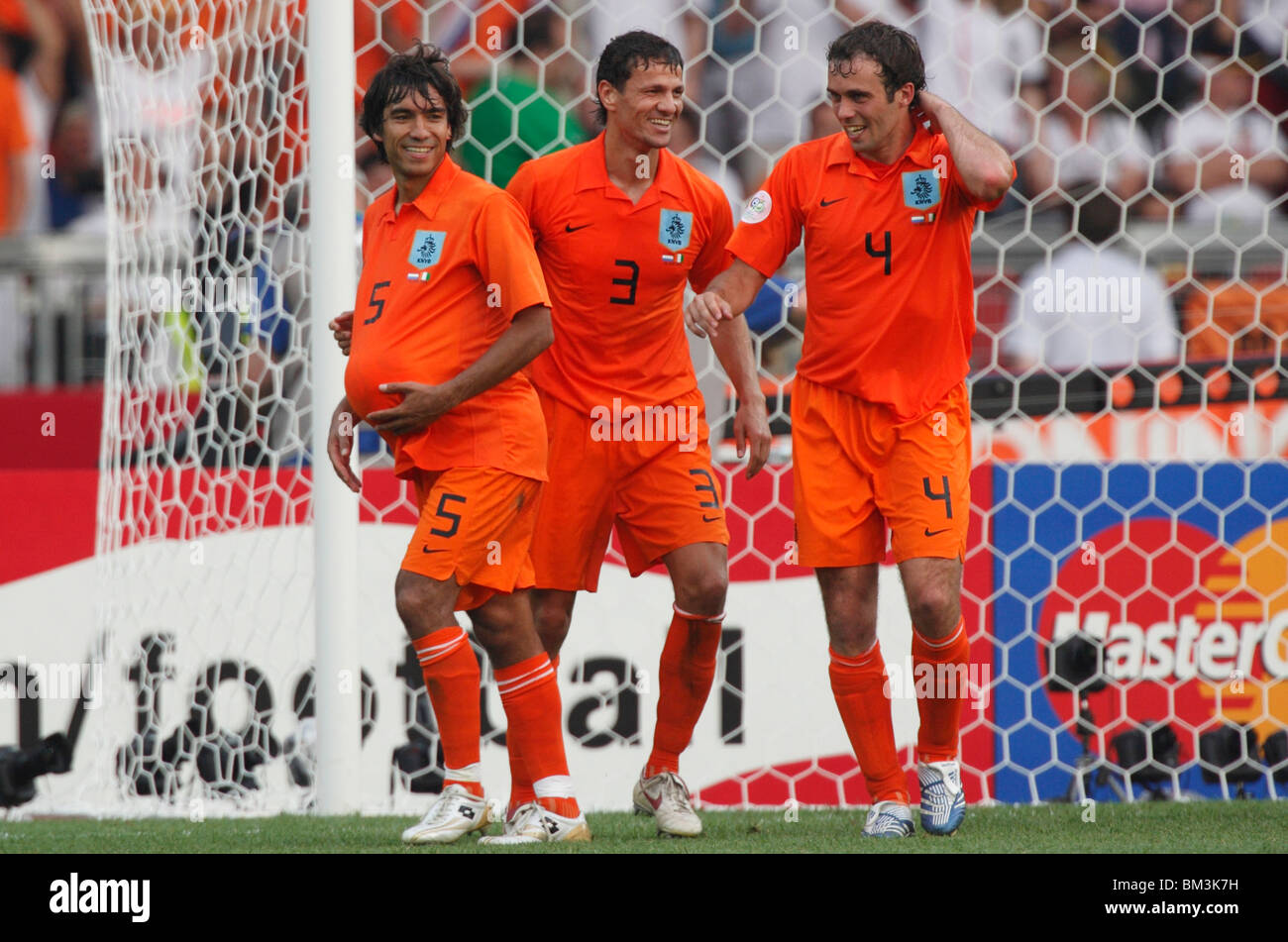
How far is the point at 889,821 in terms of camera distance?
12.5 feet

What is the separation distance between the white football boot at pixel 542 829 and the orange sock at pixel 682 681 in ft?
1.75

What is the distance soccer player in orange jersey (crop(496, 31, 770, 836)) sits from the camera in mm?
4043

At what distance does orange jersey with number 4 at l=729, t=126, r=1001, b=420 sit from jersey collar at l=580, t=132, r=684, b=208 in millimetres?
335

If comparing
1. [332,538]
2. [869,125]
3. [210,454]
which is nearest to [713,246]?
[869,125]

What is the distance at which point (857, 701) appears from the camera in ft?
12.7

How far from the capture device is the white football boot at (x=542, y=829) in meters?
3.55

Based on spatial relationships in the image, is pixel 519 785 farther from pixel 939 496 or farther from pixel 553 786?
pixel 939 496

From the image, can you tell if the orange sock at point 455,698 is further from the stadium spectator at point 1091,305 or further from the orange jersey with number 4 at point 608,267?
the stadium spectator at point 1091,305

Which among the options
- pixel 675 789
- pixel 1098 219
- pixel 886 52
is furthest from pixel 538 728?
pixel 1098 219

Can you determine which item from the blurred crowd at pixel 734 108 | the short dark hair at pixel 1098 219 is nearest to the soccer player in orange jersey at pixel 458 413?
the blurred crowd at pixel 734 108

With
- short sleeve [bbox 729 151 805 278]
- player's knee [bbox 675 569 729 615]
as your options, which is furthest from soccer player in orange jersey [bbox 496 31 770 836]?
short sleeve [bbox 729 151 805 278]

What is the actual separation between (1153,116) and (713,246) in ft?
11.7

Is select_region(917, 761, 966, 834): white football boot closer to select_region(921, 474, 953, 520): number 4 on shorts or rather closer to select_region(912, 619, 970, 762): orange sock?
select_region(912, 619, 970, 762): orange sock

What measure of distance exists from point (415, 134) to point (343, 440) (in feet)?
2.56
